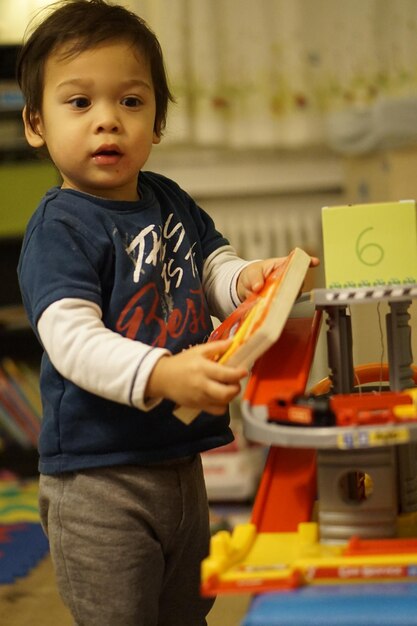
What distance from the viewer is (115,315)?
3.15 feet

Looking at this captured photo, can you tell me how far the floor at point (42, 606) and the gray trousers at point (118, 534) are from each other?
0.65 metres

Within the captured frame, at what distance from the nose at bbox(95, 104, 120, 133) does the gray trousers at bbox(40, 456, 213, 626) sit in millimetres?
361

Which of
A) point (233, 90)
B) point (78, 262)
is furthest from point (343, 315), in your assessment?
point (233, 90)

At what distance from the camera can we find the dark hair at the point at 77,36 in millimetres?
999

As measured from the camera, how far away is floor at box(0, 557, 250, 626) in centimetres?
168

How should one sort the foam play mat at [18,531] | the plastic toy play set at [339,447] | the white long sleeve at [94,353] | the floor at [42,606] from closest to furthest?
the plastic toy play set at [339,447] < the white long sleeve at [94,353] < the floor at [42,606] < the foam play mat at [18,531]

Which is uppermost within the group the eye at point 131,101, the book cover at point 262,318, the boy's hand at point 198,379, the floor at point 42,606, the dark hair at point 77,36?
the dark hair at point 77,36

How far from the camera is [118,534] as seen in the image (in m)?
0.97

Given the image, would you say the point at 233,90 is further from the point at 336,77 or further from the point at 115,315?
the point at 115,315

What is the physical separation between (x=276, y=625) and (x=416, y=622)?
98mm

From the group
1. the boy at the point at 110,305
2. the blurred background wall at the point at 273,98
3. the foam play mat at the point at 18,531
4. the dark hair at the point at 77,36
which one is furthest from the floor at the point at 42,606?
the blurred background wall at the point at 273,98

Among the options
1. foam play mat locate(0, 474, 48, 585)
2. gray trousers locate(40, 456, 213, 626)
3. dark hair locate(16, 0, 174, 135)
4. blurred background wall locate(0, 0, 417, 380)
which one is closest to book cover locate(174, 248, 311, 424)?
gray trousers locate(40, 456, 213, 626)

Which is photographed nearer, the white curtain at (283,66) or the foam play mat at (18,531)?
the foam play mat at (18,531)

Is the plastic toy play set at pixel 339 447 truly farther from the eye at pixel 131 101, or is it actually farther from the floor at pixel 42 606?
the floor at pixel 42 606
